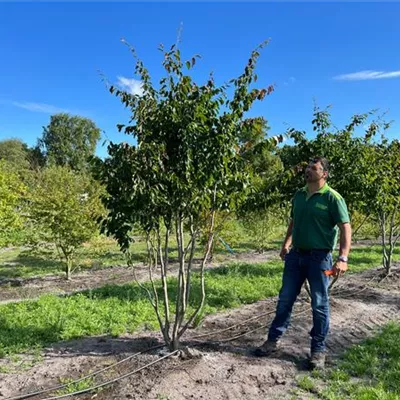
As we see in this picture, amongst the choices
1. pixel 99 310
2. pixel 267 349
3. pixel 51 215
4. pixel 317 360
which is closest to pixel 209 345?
pixel 267 349

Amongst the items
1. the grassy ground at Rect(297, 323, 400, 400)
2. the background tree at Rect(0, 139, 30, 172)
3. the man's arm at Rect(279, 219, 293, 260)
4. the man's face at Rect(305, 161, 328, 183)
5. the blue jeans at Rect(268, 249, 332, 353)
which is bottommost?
the grassy ground at Rect(297, 323, 400, 400)

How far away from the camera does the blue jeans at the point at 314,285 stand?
12.1ft

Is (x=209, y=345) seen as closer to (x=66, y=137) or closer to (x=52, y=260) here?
(x=52, y=260)

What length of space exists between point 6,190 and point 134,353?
6.82 metres

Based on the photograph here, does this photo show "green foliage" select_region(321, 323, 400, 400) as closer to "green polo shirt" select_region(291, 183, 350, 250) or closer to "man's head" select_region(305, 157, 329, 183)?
"green polo shirt" select_region(291, 183, 350, 250)

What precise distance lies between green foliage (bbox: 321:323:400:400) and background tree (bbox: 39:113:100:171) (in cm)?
4945

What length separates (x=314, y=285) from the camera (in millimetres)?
3713

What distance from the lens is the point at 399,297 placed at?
667 cm

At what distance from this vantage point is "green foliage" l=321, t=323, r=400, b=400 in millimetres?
3201

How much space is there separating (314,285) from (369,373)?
37.7 inches

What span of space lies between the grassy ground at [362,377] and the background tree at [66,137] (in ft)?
163

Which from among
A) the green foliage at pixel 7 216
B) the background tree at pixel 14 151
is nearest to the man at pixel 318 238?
the green foliage at pixel 7 216

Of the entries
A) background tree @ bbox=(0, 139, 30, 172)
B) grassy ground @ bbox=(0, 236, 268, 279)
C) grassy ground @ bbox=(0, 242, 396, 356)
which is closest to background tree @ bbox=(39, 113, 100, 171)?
background tree @ bbox=(0, 139, 30, 172)

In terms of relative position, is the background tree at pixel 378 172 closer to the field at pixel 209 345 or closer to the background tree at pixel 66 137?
the field at pixel 209 345
